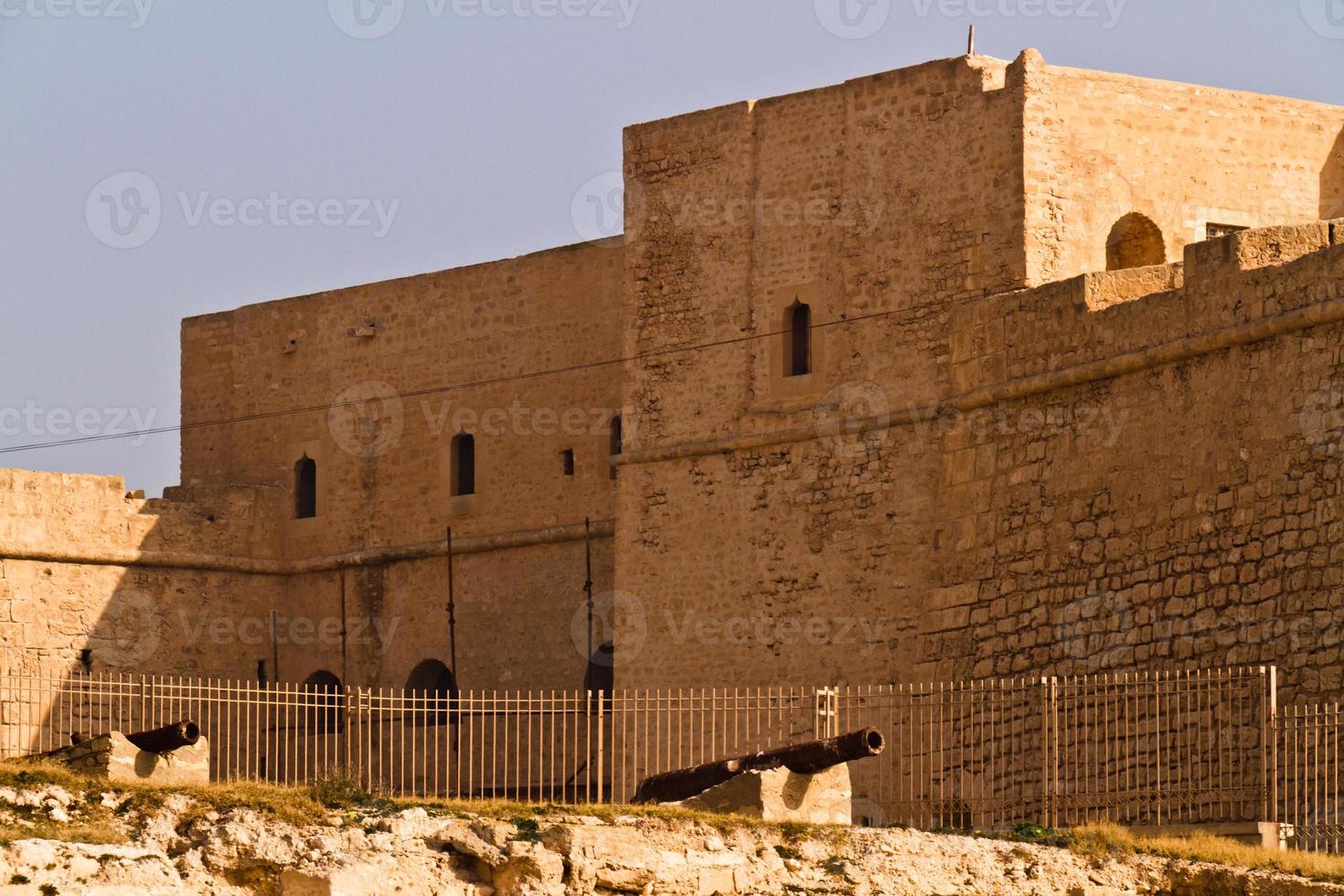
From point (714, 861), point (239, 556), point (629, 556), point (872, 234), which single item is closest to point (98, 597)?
point (239, 556)

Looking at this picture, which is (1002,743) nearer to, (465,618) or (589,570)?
(589,570)

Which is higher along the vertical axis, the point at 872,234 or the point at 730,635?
the point at 872,234

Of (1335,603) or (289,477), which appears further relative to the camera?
(289,477)

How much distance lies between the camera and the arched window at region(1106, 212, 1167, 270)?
2278cm

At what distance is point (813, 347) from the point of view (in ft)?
75.5

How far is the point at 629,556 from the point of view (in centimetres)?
2381

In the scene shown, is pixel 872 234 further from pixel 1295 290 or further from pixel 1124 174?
pixel 1295 290

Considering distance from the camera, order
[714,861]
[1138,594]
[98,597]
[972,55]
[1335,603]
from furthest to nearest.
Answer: [98,597]
[972,55]
[1138,594]
[1335,603]
[714,861]

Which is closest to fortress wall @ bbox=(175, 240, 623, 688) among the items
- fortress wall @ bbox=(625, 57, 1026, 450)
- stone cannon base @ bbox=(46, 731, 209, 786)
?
fortress wall @ bbox=(625, 57, 1026, 450)

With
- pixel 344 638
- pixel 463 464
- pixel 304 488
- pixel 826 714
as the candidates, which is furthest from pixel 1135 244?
pixel 304 488

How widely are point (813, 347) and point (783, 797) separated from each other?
694 cm

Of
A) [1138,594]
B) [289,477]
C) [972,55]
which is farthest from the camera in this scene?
[289,477]

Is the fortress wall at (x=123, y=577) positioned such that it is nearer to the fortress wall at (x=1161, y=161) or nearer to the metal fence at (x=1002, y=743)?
the metal fence at (x=1002, y=743)

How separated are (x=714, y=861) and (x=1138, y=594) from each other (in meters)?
5.15
